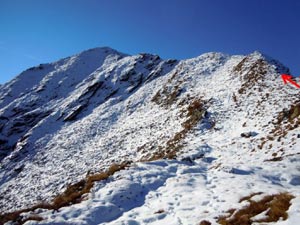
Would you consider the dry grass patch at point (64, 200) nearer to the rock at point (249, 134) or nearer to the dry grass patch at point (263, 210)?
the dry grass patch at point (263, 210)

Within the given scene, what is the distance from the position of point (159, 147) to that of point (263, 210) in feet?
59.6

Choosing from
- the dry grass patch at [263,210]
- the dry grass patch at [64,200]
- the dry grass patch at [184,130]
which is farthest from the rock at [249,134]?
the dry grass patch at [263,210]

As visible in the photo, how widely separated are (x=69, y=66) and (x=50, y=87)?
41.3 ft

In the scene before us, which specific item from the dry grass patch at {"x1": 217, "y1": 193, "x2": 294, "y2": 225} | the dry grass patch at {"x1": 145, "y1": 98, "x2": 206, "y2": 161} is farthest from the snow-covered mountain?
the dry grass patch at {"x1": 145, "y1": 98, "x2": 206, "y2": 161}

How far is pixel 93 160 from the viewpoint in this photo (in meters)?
33.9

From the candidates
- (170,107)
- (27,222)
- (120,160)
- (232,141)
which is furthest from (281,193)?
(170,107)

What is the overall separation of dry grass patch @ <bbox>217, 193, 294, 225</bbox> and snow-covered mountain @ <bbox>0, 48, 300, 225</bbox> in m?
0.04

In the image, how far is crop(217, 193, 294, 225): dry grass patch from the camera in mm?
9984

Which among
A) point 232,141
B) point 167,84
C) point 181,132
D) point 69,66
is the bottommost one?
point 232,141

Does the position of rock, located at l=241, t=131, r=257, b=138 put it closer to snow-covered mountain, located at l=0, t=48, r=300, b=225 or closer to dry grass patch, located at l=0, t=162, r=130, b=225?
snow-covered mountain, located at l=0, t=48, r=300, b=225

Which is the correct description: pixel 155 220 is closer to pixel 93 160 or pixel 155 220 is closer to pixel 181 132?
pixel 181 132

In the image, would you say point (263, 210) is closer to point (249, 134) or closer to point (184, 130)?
point (249, 134)

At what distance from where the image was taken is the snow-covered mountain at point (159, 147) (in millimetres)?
13164

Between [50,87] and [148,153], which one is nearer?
[148,153]
